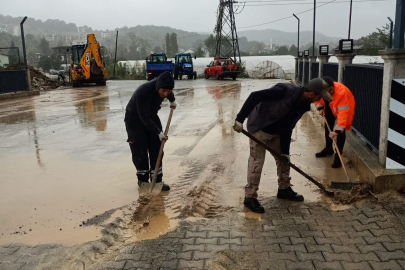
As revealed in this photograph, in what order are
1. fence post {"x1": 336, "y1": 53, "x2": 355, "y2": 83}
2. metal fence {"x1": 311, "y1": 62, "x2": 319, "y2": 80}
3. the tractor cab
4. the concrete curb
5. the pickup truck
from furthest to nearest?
the tractor cab
the pickup truck
the concrete curb
metal fence {"x1": 311, "y1": 62, "x2": 319, "y2": 80}
fence post {"x1": 336, "y1": 53, "x2": 355, "y2": 83}

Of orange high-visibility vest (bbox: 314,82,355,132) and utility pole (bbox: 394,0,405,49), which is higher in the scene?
utility pole (bbox: 394,0,405,49)

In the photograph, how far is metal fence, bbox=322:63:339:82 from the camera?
8.62 metres

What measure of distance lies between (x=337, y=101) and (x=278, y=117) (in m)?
1.62

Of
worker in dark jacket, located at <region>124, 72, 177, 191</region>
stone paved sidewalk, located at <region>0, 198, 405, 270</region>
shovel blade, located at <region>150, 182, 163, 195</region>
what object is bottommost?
stone paved sidewalk, located at <region>0, 198, 405, 270</region>

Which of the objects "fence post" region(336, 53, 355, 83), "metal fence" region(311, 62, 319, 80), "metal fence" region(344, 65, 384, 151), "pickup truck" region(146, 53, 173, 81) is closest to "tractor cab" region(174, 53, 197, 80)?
"pickup truck" region(146, 53, 173, 81)

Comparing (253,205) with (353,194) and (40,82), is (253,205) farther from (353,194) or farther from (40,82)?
(40,82)

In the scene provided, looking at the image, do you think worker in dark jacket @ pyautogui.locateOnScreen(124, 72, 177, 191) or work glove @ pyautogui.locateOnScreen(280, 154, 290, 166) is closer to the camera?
work glove @ pyautogui.locateOnScreen(280, 154, 290, 166)

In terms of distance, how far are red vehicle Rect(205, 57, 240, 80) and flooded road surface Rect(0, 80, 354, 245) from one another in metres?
19.5

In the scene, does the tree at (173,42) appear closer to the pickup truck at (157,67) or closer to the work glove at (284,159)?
the pickup truck at (157,67)

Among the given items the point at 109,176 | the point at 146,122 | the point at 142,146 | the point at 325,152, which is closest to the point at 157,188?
the point at 142,146

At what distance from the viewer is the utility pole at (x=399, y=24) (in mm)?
4164

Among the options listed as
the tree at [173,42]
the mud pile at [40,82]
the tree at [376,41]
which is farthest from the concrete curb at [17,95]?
the tree at [173,42]

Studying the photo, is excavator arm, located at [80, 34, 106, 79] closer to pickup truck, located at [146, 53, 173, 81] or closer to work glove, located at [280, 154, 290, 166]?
pickup truck, located at [146, 53, 173, 81]

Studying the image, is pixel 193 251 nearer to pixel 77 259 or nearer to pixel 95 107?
pixel 77 259
